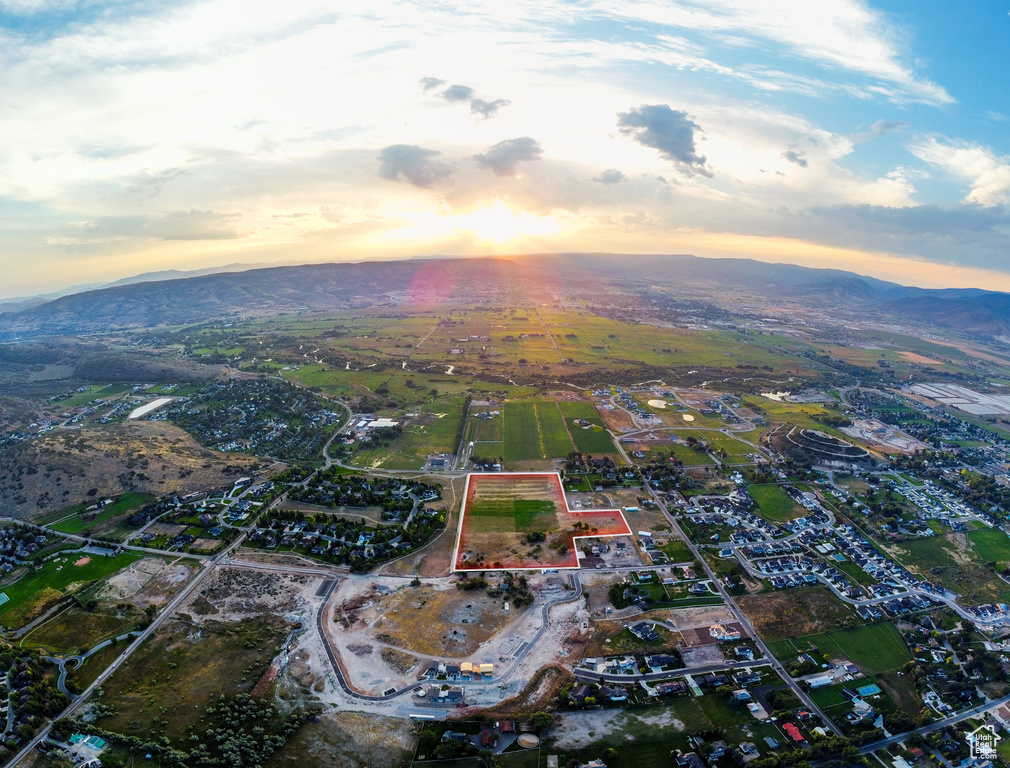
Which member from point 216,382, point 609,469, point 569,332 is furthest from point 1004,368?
point 216,382

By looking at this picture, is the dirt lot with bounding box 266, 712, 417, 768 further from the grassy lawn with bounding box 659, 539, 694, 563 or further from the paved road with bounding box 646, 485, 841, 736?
the grassy lawn with bounding box 659, 539, 694, 563

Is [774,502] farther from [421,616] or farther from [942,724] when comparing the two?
[421,616]

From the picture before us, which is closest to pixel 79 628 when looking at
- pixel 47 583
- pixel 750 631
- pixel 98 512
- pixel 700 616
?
pixel 47 583

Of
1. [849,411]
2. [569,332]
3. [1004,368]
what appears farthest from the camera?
[569,332]

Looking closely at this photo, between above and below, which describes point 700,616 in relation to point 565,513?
below

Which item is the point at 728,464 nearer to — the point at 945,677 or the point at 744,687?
the point at 945,677

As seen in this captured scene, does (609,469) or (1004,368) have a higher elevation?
(1004,368)
